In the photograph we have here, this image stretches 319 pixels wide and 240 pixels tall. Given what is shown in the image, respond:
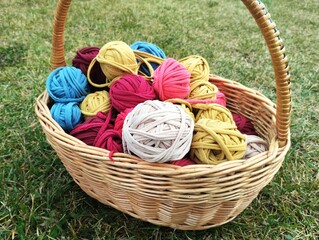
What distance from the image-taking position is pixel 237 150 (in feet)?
2.61

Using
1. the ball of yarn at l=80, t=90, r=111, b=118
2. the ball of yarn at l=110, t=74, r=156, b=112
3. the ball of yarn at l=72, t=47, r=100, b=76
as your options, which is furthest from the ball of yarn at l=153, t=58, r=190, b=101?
the ball of yarn at l=72, t=47, r=100, b=76

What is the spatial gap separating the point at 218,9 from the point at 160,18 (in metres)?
0.53

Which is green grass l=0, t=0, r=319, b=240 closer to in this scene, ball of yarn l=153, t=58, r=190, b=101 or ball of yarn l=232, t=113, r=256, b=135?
ball of yarn l=232, t=113, r=256, b=135

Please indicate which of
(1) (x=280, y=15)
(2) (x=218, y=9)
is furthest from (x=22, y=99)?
(1) (x=280, y=15)

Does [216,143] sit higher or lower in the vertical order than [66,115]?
higher

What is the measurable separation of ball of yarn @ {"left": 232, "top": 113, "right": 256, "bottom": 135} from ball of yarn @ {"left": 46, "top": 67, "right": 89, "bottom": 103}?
0.43 m

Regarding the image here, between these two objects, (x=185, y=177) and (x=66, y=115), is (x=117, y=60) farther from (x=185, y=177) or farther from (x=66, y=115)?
(x=185, y=177)

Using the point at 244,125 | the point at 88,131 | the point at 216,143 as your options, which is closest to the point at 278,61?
the point at 216,143

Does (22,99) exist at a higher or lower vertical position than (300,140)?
lower

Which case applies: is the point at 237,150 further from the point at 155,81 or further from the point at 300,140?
the point at 300,140

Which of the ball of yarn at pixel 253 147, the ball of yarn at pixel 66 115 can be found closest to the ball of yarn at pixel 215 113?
the ball of yarn at pixel 253 147

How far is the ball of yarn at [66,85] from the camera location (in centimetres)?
98

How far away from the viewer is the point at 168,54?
185 centimetres

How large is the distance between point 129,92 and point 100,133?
13cm
